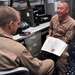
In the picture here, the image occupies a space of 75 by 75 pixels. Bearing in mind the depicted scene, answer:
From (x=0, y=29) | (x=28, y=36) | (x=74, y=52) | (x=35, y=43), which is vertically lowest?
(x=74, y=52)

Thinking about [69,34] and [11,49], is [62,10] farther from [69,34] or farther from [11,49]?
[11,49]

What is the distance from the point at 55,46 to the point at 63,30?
0.31 metres

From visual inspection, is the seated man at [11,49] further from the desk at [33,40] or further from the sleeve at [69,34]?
the sleeve at [69,34]

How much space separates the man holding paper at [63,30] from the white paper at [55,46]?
0.10 metres

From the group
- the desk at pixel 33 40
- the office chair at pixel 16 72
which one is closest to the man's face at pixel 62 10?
the desk at pixel 33 40

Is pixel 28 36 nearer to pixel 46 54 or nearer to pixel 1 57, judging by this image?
pixel 46 54

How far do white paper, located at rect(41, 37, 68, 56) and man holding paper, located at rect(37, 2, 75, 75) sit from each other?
0.10 m

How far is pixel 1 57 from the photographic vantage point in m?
1.21

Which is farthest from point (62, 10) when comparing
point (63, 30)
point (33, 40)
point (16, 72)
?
point (16, 72)

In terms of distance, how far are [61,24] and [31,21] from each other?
575mm

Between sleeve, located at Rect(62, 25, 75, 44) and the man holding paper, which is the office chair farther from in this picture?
sleeve, located at Rect(62, 25, 75, 44)

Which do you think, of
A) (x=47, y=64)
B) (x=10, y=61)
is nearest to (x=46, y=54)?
(x=47, y=64)

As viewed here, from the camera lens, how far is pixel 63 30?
2766mm

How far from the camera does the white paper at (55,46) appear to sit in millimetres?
2604
